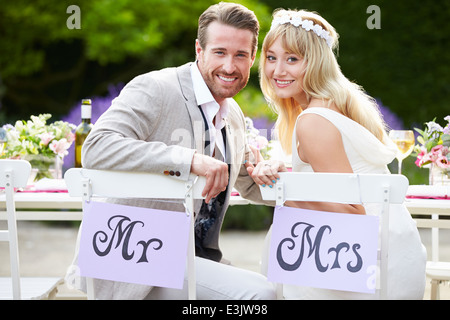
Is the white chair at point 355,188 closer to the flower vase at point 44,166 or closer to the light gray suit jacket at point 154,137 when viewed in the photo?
the light gray suit jacket at point 154,137

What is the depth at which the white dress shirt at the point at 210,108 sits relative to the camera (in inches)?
101

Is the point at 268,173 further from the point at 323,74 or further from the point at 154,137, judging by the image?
the point at 323,74

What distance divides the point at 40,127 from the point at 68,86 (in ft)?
20.0

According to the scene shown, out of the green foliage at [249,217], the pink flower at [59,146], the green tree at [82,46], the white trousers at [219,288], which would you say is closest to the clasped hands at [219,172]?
the white trousers at [219,288]

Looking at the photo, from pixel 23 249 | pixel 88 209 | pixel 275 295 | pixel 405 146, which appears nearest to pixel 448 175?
pixel 405 146

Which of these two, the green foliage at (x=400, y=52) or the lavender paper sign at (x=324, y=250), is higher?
the green foliage at (x=400, y=52)

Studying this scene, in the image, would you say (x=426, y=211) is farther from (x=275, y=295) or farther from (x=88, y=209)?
(x=88, y=209)

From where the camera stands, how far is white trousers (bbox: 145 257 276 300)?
2.22 metres

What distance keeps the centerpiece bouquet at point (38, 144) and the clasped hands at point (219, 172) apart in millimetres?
1573

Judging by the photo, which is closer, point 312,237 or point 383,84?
point 312,237

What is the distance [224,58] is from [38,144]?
4.34 feet

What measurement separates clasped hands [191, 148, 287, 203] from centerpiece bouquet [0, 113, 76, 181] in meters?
1.57

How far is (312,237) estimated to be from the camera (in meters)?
1.98

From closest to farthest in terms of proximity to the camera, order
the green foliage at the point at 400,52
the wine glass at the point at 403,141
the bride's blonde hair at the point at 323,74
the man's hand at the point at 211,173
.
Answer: the man's hand at the point at 211,173
the bride's blonde hair at the point at 323,74
the wine glass at the point at 403,141
the green foliage at the point at 400,52
